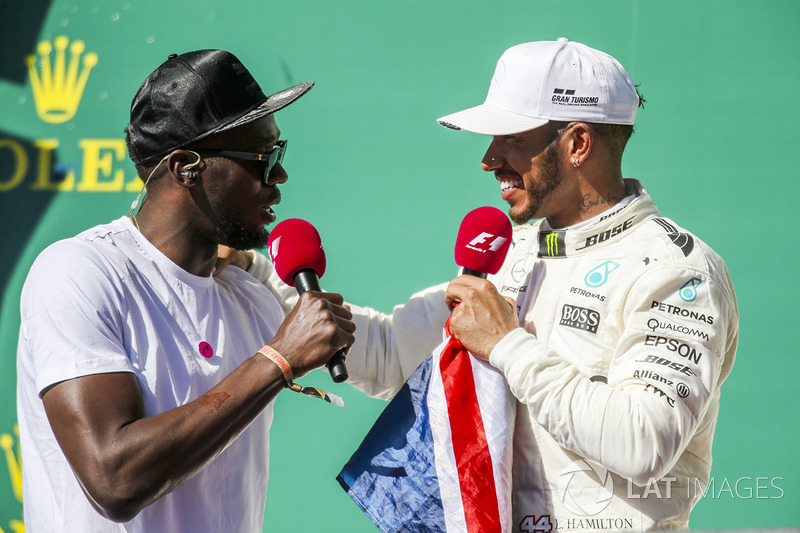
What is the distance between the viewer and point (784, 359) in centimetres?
291

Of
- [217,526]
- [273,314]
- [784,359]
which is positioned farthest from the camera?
[784,359]

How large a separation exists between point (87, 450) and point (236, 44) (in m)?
2.19

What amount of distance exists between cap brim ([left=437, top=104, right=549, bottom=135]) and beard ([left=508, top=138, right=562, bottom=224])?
7 centimetres

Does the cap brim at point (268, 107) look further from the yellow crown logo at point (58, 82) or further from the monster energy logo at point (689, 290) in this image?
the yellow crown logo at point (58, 82)

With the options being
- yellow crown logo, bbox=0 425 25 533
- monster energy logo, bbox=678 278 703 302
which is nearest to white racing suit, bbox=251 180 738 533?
monster energy logo, bbox=678 278 703 302

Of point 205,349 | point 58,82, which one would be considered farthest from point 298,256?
point 58,82

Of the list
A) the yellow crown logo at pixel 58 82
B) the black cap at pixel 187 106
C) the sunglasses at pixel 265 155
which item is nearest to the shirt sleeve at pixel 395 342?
the sunglasses at pixel 265 155

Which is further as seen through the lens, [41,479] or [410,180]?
[410,180]

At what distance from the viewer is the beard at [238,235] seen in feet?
5.69

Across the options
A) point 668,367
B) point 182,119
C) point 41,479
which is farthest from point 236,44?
point 668,367

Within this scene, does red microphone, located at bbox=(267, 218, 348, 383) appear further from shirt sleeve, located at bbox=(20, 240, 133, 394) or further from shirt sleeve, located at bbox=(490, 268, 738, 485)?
shirt sleeve, located at bbox=(490, 268, 738, 485)

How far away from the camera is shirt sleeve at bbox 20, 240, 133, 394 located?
140 centimetres

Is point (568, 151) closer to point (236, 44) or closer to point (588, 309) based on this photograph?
point (588, 309)

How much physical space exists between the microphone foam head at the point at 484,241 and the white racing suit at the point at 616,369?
0.40 ft
